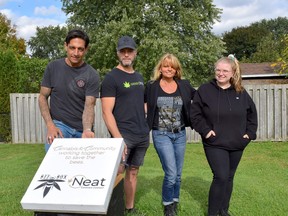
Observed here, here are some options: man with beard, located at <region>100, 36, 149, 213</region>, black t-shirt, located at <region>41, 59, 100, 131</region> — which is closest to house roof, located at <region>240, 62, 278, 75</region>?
man with beard, located at <region>100, 36, 149, 213</region>

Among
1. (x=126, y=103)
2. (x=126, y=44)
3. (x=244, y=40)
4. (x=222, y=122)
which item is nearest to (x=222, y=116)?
(x=222, y=122)

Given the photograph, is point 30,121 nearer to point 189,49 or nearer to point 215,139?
point 215,139

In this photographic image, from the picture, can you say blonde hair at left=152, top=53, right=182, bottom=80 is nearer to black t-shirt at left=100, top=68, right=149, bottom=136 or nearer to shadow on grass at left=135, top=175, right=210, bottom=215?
black t-shirt at left=100, top=68, right=149, bottom=136

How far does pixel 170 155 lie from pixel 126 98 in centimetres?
81

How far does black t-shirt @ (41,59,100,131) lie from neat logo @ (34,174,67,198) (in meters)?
0.93

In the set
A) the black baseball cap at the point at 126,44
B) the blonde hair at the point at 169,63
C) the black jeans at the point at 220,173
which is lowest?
the black jeans at the point at 220,173

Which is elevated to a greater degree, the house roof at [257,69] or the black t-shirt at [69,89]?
the house roof at [257,69]

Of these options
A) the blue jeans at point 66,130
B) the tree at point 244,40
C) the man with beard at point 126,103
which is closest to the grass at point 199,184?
the man with beard at point 126,103

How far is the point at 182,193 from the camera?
17.5ft

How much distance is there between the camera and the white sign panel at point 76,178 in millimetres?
2941

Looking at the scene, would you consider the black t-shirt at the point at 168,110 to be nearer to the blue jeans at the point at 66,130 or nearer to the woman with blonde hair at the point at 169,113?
the woman with blonde hair at the point at 169,113

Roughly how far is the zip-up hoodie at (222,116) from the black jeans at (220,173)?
8cm

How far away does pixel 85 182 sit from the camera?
308cm

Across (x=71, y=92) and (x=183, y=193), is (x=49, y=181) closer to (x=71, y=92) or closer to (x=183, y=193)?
(x=71, y=92)
